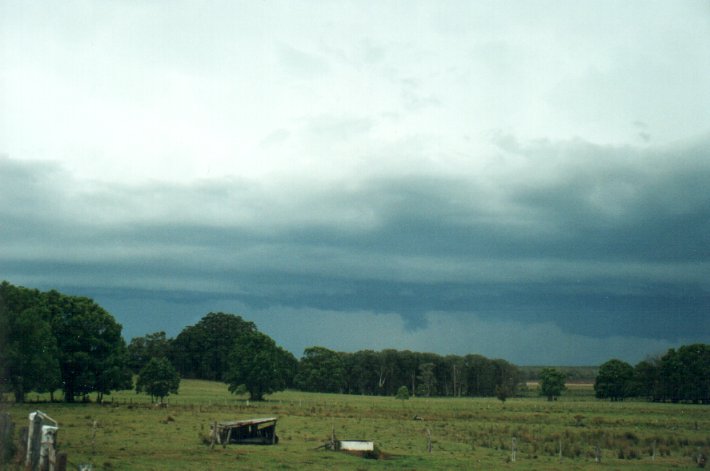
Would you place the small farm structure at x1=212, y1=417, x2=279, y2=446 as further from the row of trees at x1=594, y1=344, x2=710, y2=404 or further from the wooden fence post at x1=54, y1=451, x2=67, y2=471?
the row of trees at x1=594, y1=344, x2=710, y2=404

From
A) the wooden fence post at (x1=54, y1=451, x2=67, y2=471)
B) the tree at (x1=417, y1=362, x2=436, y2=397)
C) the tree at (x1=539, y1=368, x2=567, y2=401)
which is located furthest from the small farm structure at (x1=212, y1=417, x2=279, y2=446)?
the tree at (x1=417, y1=362, x2=436, y2=397)

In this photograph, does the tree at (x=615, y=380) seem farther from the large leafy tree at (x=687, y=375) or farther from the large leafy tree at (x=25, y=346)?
the large leafy tree at (x=25, y=346)

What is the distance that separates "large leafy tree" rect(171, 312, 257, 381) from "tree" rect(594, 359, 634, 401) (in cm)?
8745

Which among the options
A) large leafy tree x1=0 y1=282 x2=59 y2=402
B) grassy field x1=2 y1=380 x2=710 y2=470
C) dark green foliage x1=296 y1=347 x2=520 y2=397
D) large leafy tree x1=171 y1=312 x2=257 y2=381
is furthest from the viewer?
dark green foliage x1=296 y1=347 x2=520 y2=397

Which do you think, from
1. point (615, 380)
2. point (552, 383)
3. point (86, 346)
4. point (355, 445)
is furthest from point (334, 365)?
point (355, 445)

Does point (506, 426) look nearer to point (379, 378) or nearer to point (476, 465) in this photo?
point (476, 465)

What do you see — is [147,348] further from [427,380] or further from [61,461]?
[61,461]

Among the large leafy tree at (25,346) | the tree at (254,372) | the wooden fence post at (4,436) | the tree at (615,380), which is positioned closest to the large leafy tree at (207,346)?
the tree at (254,372)

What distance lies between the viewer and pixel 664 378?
151000 mm

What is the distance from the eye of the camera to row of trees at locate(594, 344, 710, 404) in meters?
148

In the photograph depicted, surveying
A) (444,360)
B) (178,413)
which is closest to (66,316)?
(178,413)

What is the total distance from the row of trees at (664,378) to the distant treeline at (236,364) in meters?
0.23

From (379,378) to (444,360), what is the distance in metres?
20.6

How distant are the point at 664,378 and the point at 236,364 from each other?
97191 millimetres
